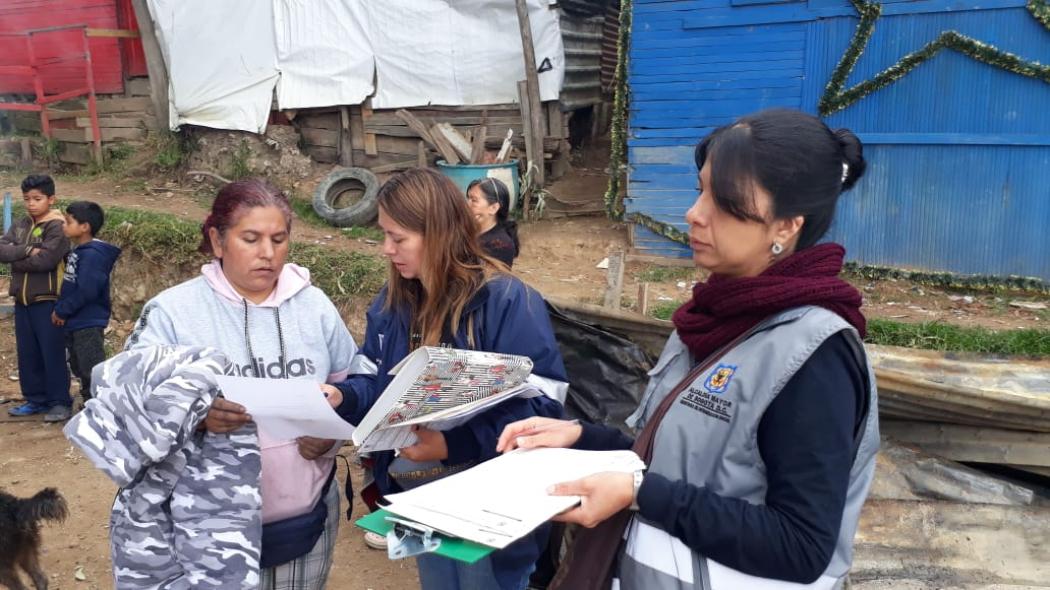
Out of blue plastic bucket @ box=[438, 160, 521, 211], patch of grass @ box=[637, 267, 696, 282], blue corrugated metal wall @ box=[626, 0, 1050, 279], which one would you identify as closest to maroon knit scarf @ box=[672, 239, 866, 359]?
patch of grass @ box=[637, 267, 696, 282]

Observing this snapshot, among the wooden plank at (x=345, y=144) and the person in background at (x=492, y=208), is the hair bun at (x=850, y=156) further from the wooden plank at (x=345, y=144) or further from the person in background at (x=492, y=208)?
the wooden plank at (x=345, y=144)

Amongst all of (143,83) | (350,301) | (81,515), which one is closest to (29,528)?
(81,515)

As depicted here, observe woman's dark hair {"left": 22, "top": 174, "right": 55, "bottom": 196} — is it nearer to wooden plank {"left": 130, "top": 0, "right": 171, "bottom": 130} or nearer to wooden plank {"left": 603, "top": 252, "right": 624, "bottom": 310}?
wooden plank {"left": 603, "top": 252, "right": 624, "bottom": 310}

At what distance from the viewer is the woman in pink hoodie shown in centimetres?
232

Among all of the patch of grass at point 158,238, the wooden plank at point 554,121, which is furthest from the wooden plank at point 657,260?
the patch of grass at point 158,238

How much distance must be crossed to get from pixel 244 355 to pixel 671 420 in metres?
1.32

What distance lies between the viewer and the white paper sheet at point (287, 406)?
6.63 feet

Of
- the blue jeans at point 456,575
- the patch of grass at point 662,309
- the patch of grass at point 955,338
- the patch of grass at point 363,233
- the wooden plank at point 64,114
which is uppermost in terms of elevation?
the wooden plank at point 64,114

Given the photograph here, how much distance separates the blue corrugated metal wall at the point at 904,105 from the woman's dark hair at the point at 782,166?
751 centimetres

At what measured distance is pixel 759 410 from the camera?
1.39m

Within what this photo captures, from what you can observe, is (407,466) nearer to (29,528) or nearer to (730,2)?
(29,528)

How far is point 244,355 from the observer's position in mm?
2330

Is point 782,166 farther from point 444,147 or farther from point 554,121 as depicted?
point 554,121

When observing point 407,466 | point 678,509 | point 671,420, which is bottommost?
point 407,466
